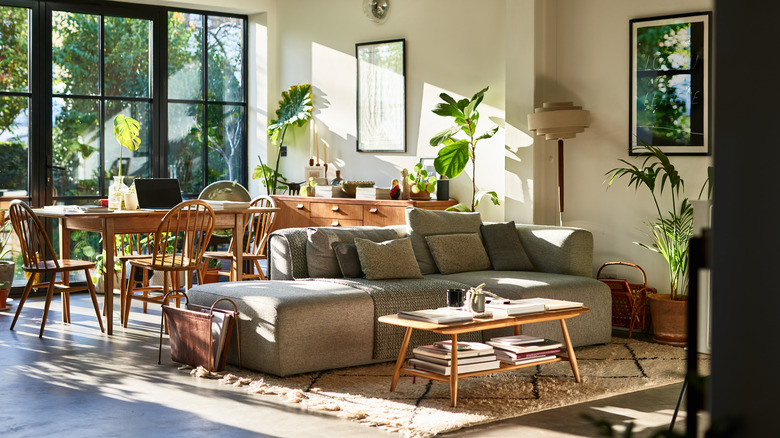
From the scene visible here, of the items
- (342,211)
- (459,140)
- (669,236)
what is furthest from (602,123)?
(342,211)

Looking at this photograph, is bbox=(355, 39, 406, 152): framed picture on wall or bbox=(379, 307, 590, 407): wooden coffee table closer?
bbox=(379, 307, 590, 407): wooden coffee table

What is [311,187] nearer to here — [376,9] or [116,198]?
[376,9]

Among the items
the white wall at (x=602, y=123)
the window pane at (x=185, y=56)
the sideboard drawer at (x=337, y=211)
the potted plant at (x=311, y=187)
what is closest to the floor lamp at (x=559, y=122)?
the white wall at (x=602, y=123)

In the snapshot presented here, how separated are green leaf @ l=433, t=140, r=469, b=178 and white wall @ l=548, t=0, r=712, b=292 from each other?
0.66m

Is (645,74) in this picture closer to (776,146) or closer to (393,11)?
(393,11)

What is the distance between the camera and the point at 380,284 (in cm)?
523

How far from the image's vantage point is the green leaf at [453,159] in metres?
6.98

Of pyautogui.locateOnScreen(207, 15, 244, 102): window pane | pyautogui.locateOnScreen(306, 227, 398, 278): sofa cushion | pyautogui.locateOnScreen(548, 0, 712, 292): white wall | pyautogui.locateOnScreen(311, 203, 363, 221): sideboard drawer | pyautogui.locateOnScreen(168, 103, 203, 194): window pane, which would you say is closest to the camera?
pyautogui.locateOnScreen(306, 227, 398, 278): sofa cushion

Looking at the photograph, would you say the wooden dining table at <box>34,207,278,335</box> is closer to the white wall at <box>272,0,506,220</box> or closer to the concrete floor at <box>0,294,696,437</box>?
the concrete floor at <box>0,294,696,437</box>

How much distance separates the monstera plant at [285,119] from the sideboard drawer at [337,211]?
0.96 meters

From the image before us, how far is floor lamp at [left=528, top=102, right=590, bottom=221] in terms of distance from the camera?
20.9 ft

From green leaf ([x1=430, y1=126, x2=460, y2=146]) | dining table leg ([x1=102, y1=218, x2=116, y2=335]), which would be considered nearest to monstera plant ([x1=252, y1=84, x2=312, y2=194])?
green leaf ([x1=430, y1=126, x2=460, y2=146])

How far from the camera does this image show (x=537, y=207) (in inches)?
271

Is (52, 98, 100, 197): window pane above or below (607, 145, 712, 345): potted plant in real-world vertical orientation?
above
